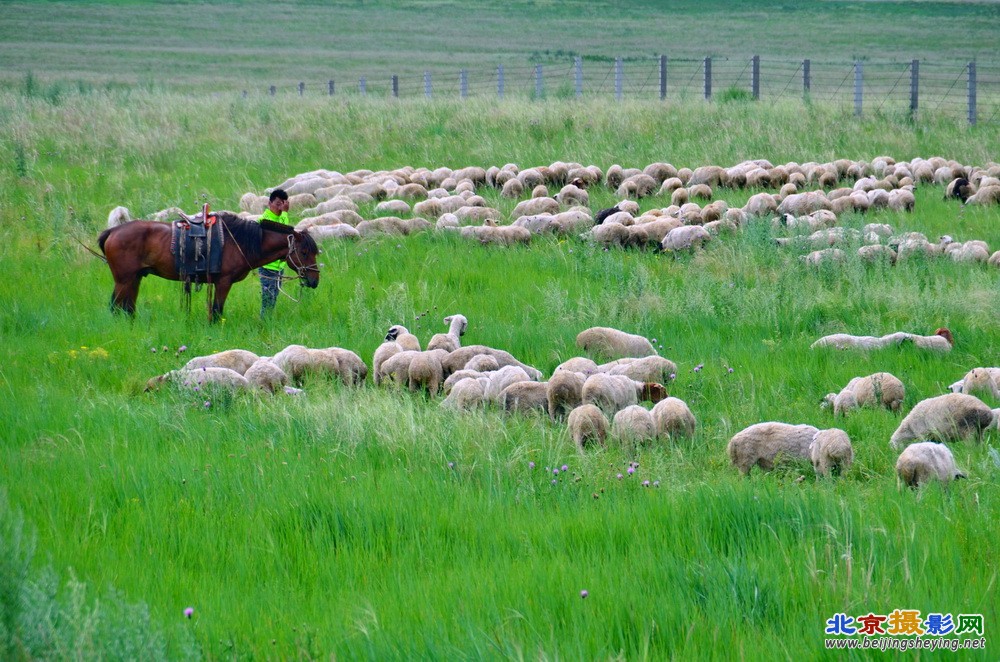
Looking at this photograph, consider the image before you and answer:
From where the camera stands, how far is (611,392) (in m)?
7.27

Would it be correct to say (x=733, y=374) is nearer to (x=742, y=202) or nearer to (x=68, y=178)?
(x=742, y=202)

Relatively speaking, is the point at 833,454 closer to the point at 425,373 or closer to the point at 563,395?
the point at 563,395

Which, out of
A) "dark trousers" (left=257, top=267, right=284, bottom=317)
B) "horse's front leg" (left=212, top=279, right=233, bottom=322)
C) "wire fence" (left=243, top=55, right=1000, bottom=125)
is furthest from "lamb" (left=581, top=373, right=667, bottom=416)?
"wire fence" (left=243, top=55, right=1000, bottom=125)

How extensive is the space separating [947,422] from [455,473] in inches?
124

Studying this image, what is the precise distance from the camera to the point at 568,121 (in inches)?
976

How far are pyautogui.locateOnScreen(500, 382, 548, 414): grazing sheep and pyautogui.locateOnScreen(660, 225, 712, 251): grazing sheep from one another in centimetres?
630

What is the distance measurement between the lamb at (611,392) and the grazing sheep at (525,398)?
33 cm

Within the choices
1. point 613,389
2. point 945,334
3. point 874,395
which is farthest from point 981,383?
point 613,389

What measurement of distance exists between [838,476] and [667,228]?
800 centimetres

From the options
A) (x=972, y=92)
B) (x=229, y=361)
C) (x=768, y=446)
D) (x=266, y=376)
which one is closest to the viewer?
(x=768, y=446)

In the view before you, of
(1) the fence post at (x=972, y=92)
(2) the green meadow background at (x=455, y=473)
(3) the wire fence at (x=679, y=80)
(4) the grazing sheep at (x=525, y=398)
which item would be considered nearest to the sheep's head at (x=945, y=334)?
(2) the green meadow background at (x=455, y=473)

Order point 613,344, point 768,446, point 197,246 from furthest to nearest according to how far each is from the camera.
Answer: point 197,246, point 613,344, point 768,446

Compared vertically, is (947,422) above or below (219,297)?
above

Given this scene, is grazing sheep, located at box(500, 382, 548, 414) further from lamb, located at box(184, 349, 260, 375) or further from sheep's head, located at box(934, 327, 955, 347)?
sheep's head, located at box(934, 327, 955, 347)
